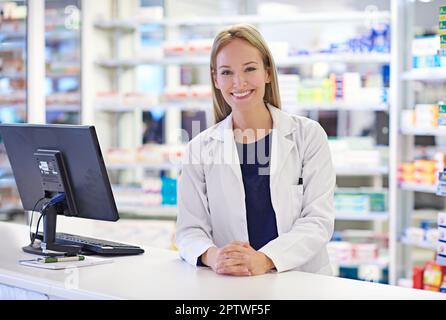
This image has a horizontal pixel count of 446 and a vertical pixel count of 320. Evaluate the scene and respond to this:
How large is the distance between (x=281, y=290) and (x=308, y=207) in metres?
0.55

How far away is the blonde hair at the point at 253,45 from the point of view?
290cm

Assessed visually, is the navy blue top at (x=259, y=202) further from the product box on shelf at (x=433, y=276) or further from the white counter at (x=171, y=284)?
the product box on shelf at (x=433, y=276)

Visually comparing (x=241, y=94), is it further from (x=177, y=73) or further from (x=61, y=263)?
(x=177, y=73)

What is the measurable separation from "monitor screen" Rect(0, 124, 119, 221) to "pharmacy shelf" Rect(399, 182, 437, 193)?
3345 millimetres

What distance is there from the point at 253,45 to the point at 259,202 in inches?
23.6

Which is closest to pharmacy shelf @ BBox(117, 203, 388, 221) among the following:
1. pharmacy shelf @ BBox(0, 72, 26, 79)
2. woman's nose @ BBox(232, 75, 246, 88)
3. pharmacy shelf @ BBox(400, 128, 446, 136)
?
pharmacy shelf @ BBox(400, 128, 446, 136)

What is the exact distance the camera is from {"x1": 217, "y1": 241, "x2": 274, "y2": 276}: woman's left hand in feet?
8.52

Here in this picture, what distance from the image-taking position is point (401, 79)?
19.5ft

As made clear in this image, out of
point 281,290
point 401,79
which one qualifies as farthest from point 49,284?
point 401,79

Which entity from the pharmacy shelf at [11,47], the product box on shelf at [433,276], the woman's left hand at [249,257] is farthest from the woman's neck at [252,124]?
the pharmacy shelf at [11,47]

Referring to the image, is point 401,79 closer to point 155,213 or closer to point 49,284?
point 155,213

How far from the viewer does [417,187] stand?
227 inches

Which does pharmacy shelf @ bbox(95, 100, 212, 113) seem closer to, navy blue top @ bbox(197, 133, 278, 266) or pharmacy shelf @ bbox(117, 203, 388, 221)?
pharmacy shelf @ bbox(117, 203, 388, 221)

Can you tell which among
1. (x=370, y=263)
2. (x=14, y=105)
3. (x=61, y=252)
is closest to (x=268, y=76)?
(x=61, y=252)
